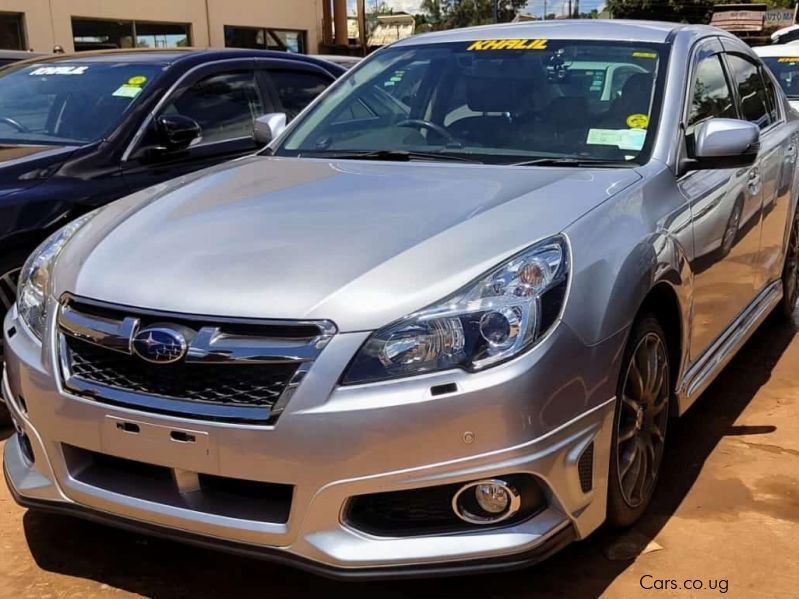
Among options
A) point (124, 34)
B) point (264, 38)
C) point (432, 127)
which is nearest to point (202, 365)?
point (432, 127)

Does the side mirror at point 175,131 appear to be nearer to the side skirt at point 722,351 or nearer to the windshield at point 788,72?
the side skirt at point 722,351

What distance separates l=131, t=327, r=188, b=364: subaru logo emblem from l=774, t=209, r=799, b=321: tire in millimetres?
3874

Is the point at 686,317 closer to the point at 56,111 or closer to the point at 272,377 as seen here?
the point at 272,377

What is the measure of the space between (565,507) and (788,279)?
3496 millimetres

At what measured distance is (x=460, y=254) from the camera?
253 cm

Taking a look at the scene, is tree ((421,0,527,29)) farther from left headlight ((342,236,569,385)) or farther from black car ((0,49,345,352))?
left headlight ((342,236,569,385))

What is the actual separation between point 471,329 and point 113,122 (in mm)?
3116

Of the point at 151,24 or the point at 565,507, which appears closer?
the point at 565,507

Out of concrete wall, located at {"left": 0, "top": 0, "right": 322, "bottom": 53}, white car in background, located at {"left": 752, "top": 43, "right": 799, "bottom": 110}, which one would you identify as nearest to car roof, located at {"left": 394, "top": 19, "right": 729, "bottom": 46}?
white car in background, located at {"left": 752, "top": 43, "right": 799, "bottom": 110}

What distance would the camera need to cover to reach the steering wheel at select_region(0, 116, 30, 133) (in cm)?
503

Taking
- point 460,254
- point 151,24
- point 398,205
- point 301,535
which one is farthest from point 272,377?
point 151,24

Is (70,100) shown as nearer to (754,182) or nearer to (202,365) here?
(202,365)

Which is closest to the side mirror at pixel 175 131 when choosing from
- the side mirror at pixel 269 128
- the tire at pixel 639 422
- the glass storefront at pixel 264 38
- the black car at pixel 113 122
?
the black car at pixel 113 122

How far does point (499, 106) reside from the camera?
145 inches
